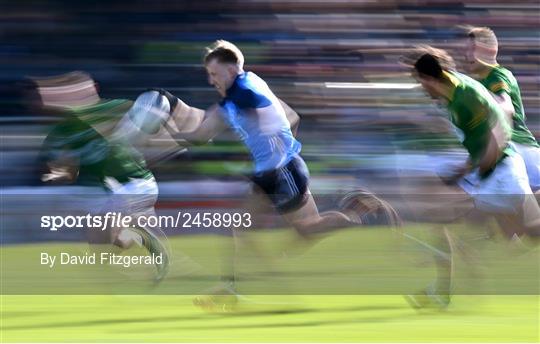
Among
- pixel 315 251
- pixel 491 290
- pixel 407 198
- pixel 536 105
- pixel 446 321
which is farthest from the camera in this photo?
pixel 536 105

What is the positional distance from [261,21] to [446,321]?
6008 mm

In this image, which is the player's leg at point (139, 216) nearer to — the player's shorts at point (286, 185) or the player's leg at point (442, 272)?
the player's shorts at point (286, 185)

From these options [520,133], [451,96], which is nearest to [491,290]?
[520,133]

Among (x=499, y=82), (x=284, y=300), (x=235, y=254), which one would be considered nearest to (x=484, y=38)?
(x=499, y=82)

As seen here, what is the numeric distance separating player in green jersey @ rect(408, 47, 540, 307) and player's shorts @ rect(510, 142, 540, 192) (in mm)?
854

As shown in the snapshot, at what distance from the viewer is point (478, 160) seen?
7531 mm

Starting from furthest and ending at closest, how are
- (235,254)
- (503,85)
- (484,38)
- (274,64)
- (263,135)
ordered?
(274,64) → (484,38) → (503,85) → (263,135) → (235,254)

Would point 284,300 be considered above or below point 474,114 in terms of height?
below

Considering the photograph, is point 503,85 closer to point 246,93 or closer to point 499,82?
point 499,82

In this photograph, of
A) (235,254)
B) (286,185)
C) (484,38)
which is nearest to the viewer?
(235,254)

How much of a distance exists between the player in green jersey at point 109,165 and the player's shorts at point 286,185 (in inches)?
26.4

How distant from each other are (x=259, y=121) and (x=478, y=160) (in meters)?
1.15

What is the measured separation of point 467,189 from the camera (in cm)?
757

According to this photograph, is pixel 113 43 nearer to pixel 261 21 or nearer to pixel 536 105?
pixel 261 21
